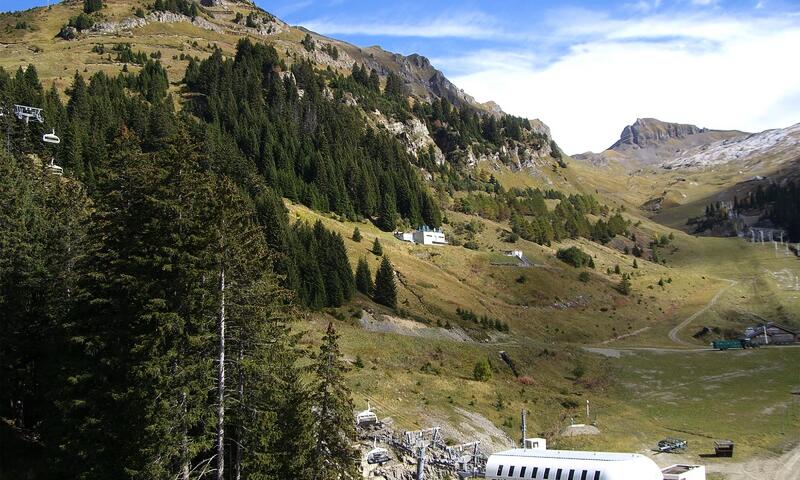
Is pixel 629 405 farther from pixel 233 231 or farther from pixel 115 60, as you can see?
pixel 115 60

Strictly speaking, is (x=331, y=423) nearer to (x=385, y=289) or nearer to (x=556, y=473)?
(x=556, y=473)

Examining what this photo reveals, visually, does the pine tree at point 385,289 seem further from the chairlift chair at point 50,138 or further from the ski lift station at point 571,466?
the ski lift station at point 571,466

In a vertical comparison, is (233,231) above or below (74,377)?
above

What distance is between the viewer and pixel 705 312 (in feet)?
474

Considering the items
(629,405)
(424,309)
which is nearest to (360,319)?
(424,309)

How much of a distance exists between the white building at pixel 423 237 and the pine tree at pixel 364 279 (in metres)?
46.2

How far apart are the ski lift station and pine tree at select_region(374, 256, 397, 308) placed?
196 feet

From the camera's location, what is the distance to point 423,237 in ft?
504

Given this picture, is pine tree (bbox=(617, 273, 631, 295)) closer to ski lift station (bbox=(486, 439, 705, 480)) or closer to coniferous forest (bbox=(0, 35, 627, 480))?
ski lift station (bbox=(486, 439, 705, 480))

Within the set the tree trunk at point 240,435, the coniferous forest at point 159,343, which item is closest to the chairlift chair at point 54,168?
the coniferous forest at point 159,343

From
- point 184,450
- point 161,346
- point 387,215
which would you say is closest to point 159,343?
point 161,346

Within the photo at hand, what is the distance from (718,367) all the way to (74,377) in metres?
95.9

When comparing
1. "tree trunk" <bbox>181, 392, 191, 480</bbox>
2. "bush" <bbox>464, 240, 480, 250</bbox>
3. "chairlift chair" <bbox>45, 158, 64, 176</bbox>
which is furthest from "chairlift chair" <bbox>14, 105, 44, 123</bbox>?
"bush" <bbox>464, 240, 480, 250</bbox>

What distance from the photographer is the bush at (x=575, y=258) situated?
164 metres
